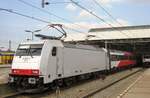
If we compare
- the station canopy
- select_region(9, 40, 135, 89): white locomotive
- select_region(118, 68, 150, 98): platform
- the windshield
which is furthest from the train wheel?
the station canopy

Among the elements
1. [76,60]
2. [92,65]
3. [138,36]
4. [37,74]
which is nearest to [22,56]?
[37,74]

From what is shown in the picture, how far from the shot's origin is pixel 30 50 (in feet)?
55.1

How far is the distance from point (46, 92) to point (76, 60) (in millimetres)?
4548

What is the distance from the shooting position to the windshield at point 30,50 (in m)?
16.5

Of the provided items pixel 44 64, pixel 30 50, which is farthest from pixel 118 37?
pixel 44 64

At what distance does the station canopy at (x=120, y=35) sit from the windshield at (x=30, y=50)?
3748cm

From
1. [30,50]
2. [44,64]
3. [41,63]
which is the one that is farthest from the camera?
[30,50]

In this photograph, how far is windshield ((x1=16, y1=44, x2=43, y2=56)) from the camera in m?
16.5

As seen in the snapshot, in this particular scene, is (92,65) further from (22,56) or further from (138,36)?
(138,36)

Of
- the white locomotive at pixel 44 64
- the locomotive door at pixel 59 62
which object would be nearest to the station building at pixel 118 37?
the white locomotive at pixel 44 64

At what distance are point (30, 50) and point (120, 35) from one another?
42.5 m

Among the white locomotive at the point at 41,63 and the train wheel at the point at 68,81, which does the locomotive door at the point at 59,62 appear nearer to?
the white locomotive at the point at 41,63

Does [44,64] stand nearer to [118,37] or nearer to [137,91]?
[137,91]

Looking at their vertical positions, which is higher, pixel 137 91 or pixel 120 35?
pixel 120 35
